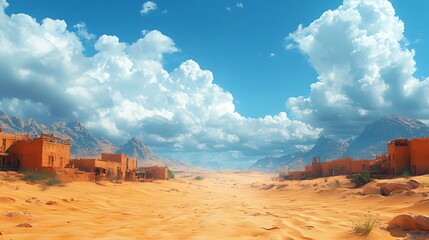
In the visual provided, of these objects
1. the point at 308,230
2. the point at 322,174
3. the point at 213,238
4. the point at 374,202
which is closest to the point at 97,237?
the point at 213,238

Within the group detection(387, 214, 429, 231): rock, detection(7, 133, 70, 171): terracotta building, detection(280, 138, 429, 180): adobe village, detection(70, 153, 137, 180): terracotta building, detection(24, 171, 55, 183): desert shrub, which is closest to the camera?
detection(387, 214, 429, 231): rock

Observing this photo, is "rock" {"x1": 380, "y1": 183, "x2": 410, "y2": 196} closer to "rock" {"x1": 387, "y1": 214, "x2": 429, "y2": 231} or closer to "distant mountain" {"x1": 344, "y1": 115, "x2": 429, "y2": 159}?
"rock" {"x1": 387, "y1": 214, "x2": 429, "y2": 231}

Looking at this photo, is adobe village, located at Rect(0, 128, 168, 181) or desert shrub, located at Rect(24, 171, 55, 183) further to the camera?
adobe village, located at Rect(0, 128, 168, 181)

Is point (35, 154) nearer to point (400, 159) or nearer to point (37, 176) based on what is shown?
point (37, 176)

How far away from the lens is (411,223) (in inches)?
289

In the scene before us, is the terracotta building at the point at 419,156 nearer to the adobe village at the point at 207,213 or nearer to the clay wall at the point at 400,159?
the adobe village at the point at 207,213

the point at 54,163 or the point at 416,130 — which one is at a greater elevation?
the point at 416,130

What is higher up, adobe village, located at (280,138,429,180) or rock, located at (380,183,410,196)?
adobe village, located at (280,138,429,180)

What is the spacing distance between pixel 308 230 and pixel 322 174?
133 feet

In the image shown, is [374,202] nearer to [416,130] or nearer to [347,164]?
[347,164]

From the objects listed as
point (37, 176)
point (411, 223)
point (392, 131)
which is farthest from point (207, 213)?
point (392, 131)

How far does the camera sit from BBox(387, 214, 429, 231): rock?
7.02 meters

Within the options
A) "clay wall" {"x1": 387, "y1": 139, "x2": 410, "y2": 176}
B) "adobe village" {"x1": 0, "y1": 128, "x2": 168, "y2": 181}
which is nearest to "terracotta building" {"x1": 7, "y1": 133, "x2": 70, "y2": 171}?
"adobe village" {"x1": 0, "y1": 128, "x2": 168, "y2": 181}

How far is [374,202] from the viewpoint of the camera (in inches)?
587
